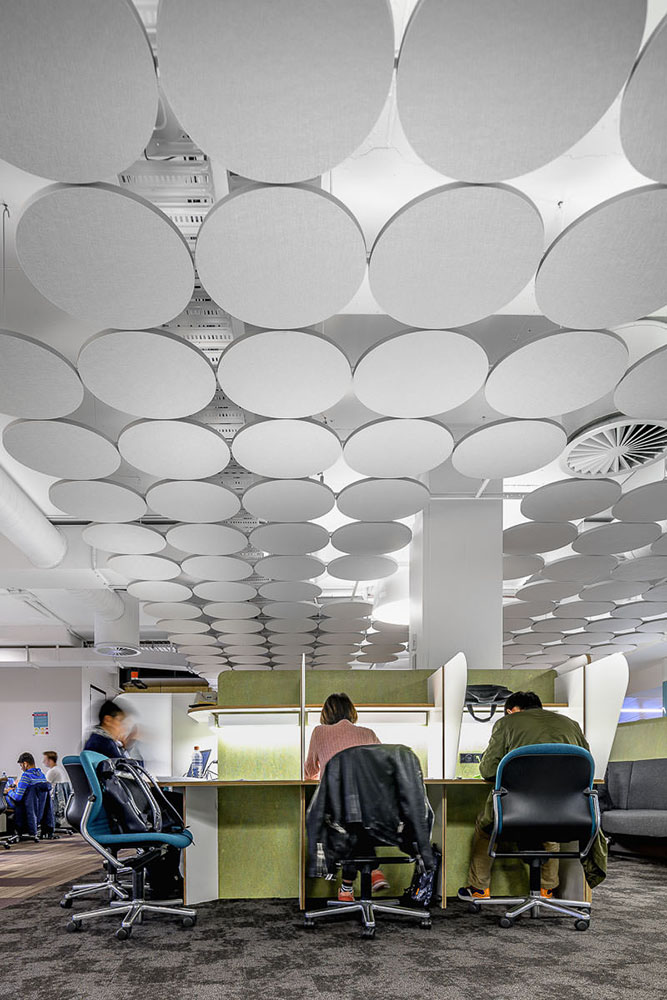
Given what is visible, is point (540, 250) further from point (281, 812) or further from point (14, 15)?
point (281, 812)

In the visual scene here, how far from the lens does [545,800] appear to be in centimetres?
441

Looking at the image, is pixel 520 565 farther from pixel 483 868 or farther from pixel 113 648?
pixel 113 648

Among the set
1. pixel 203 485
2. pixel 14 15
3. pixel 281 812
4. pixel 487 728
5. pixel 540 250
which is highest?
pixel 14 15

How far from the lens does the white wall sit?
18.3 meters

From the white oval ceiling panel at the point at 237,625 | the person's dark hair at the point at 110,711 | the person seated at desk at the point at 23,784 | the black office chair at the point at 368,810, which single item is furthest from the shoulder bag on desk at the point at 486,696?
the person seated at desk at the point at 23,784

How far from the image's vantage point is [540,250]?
3719 millimetres

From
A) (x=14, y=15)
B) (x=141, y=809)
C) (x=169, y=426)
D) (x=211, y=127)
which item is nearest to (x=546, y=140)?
(x=211, y=127)

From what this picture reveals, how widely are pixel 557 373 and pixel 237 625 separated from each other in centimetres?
844

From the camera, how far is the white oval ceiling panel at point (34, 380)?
4492mm

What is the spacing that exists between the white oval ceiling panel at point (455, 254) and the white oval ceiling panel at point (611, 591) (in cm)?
759

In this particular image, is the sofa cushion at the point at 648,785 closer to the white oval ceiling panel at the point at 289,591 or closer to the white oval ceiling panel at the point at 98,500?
the white oval ceiling panel at the point at 289,591

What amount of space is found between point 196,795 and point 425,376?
10.3 feet

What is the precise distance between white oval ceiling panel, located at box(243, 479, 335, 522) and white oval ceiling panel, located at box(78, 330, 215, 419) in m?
1.57

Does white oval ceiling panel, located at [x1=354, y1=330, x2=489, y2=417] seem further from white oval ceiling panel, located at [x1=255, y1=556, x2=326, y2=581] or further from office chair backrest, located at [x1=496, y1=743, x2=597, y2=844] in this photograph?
white oval ceiling panel, located at [x1=255, y1=556, x2=326, y2=581]
